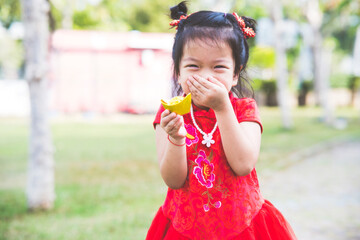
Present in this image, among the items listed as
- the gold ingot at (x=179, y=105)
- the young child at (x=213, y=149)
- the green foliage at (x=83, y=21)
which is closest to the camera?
the gold ingot at (x=179, y=105)

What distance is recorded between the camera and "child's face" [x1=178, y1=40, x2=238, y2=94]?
1.64 m

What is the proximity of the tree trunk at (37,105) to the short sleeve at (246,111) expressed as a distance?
10.7 feet

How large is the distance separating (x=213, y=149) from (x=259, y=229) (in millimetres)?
383

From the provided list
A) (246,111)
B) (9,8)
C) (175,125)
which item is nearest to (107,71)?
(9,8)

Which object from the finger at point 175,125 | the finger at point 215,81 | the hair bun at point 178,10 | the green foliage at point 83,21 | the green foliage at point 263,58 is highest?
the hair bun at point 178,10

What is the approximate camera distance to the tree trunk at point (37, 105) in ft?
14.9

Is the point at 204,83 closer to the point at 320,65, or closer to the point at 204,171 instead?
the point at 204,171

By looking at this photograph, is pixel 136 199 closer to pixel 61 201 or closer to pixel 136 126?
pixel 61 201

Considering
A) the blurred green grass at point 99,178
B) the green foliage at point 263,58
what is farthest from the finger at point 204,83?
the green foliage at point 263,58

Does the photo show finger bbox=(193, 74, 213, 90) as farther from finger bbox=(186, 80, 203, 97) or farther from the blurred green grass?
the blurred green grass

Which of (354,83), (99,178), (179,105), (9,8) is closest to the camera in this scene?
(179,105)

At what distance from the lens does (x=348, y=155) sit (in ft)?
28.1

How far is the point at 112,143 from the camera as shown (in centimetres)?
998

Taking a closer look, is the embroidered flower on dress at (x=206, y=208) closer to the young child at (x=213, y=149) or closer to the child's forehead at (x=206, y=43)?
the young child at (x=213, y=149)
